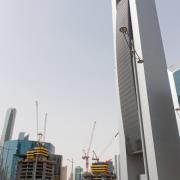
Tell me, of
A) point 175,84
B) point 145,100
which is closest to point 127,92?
point 145,100

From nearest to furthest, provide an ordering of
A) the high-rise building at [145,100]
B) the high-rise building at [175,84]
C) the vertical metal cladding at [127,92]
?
the high-rise building at [145,100] < the vertical metal cladding at [127,92] < the high-rise building at [175,84]

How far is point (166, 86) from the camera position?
85.5 m

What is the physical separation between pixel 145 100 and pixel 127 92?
13962 mm

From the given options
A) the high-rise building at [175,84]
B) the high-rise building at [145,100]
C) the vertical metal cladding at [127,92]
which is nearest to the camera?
the high-rise building at [145,100]

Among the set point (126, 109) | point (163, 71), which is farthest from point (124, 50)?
point (126, 109)

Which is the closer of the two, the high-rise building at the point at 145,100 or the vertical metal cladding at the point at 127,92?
the high-rise building at the point at 145,100

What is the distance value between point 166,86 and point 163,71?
6.79 meters

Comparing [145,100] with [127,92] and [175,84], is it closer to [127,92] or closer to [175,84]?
[127,92]

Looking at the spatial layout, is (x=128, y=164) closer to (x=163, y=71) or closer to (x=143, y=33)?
(x=163, y=71)

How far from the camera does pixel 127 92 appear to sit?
89.6 meters

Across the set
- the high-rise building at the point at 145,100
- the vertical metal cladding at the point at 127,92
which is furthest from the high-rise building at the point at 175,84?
the vertical metal cladding at the point at 127,92

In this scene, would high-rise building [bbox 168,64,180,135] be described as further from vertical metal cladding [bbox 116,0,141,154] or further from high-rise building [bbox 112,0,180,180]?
vertical metal cladding [bbox 116,0,141,154]

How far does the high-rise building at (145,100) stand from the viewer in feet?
233

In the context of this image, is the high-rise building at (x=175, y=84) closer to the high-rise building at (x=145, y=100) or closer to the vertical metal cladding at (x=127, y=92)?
the high-rise building at (x=145, y=100)
